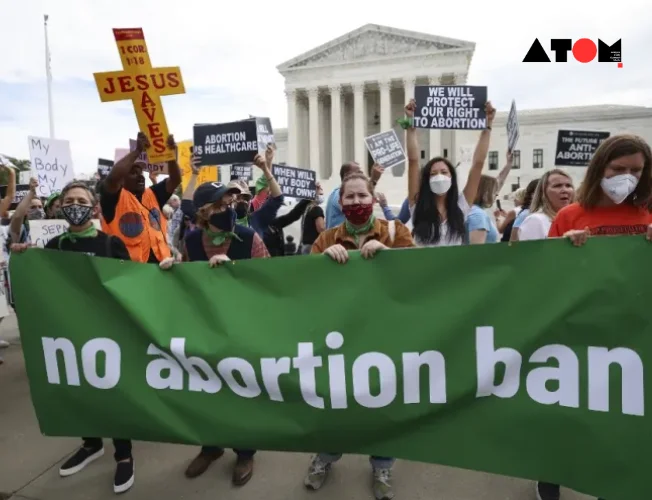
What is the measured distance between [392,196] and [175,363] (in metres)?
45.1

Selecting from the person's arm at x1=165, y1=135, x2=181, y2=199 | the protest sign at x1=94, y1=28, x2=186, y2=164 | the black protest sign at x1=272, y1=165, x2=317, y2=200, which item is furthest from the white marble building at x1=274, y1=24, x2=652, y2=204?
the person's arm at x1=165, y1=135, x2=181, y2=199

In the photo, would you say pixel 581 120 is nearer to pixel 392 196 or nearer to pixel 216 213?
pixel 392 196

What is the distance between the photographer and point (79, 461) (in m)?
3.08

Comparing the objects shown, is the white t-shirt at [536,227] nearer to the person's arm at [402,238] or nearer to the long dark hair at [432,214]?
the long dark hair at [432,214]

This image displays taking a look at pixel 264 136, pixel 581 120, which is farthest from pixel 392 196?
pixel 264 136

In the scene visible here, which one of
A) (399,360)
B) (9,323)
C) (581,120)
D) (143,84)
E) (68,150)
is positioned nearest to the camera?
(399,360)

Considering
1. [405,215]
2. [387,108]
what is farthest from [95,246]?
[387,108]

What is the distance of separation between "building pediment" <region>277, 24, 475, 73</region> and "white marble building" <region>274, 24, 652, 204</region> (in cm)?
9

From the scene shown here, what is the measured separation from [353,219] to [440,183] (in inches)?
36.2

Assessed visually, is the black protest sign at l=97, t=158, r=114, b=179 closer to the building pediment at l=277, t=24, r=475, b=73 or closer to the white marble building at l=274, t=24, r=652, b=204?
the white marble building at l=274, t=24, r=652, b=204

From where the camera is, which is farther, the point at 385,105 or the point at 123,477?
the point at 385,105

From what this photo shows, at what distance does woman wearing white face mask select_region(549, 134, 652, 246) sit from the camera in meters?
2.34

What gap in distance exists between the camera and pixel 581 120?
5109cm

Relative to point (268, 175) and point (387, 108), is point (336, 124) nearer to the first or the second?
point (387, 108)
